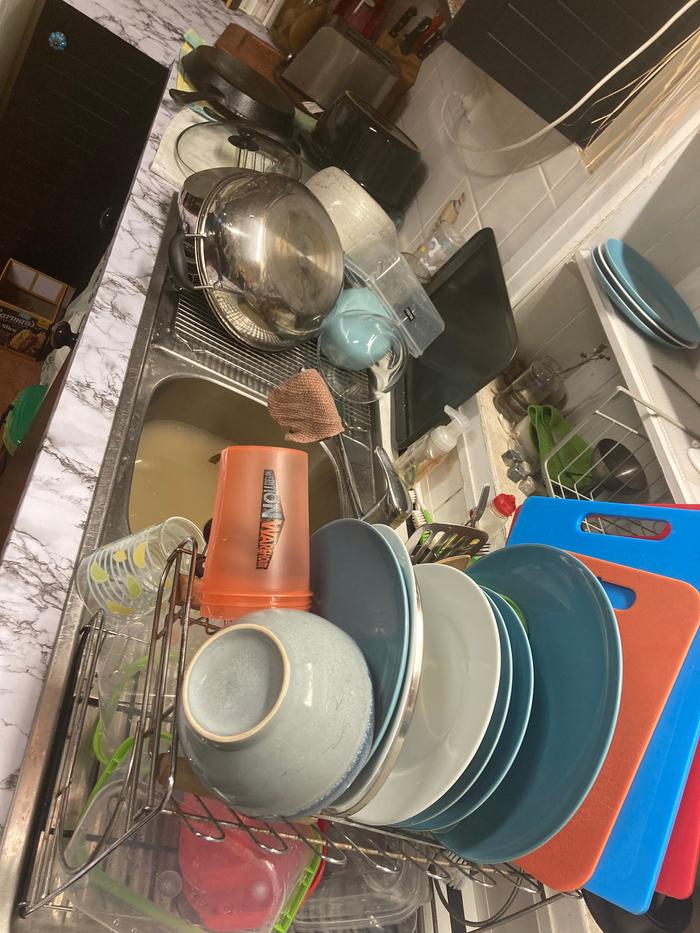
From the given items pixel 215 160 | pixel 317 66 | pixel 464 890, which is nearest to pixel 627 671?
pixel 464 890

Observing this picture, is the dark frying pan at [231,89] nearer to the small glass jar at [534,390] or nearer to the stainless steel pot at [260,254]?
the stainless steel pot at [260,254]

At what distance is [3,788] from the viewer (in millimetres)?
568

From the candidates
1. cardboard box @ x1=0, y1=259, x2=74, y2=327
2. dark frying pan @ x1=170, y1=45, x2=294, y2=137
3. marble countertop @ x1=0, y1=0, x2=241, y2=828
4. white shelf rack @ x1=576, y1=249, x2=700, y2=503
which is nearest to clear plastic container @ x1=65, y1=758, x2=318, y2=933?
marble countertop @ x1=0, y1=0, x2=241, y2=828

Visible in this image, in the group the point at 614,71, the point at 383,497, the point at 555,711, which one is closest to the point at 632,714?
the point at 555,711

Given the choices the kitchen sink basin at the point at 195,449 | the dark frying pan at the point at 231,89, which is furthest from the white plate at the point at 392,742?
the dark frying pan at the point at 231,89

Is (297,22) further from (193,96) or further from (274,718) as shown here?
(274,718)

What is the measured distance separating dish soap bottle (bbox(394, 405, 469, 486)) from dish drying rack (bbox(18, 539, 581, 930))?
619mm

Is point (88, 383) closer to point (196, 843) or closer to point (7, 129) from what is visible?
point (196, 843)

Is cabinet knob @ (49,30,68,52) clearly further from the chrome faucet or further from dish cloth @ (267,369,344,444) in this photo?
the chrome faucet

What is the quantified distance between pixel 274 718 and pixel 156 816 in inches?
8.3


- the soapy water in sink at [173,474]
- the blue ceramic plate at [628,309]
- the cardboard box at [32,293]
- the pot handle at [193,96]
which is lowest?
the cardboard box at [32,293]

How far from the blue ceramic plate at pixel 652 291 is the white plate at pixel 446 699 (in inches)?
29.8

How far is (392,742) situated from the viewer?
0.43 metres

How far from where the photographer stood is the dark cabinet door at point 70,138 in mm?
1397
